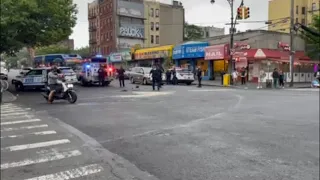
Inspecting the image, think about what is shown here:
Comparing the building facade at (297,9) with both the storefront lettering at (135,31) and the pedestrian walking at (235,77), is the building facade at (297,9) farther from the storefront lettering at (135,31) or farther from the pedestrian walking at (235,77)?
the pedestrian walking at (235,77)

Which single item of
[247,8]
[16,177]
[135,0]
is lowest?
[16,177]

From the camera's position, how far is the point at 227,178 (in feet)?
17.4

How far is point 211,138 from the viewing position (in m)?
8.05

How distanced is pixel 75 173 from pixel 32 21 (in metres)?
17.9

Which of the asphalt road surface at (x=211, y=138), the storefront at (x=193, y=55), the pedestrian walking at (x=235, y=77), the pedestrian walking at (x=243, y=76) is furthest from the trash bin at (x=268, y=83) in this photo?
the asphalt road surface at (x=211, y=138)

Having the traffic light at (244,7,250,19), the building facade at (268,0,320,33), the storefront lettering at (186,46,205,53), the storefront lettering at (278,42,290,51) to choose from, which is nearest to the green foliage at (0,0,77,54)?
the traffic light at (244,7,250,19)

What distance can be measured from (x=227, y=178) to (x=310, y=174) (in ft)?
3.67

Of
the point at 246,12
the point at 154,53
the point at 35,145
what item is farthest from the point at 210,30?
the point at 154,53

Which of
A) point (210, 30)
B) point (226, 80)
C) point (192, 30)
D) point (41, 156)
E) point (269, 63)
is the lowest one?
point (41, 156)

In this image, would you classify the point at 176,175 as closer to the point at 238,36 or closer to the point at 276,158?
the point at 276,158

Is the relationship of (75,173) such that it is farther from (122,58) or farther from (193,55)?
(122,58)

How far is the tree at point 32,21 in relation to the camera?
66.9ft

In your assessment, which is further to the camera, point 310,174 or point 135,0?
point 135,0

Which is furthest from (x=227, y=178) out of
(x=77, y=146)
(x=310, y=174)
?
(x=77, y=146)
